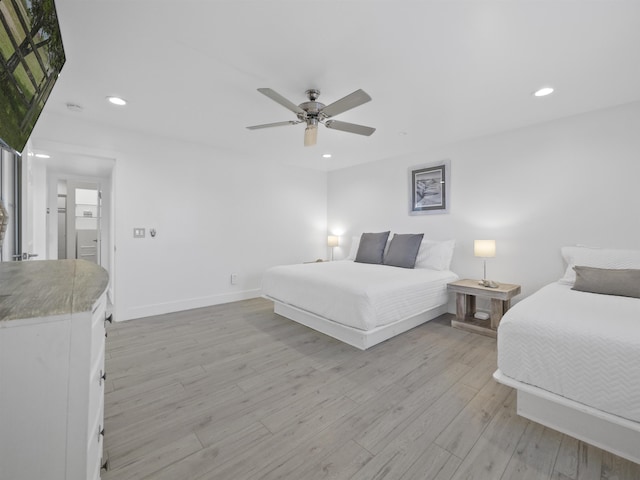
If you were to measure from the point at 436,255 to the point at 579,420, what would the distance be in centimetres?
240

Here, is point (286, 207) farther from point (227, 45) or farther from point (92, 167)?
point (227, 45)

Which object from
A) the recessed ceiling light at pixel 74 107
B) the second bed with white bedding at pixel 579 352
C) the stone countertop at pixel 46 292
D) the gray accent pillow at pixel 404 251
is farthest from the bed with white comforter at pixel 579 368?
the recessed ceiling light at pixel 74 107

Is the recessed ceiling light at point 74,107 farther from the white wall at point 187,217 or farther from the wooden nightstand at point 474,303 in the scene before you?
the wooden nightstand at point 474,303

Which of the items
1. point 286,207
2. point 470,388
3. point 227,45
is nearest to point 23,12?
point 227,45

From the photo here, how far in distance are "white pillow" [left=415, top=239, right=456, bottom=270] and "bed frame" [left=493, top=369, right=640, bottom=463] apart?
214 cm

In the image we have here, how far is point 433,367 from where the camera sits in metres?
2.35

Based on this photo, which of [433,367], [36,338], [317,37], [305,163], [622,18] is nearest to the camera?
[36,338]

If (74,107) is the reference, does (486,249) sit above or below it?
below

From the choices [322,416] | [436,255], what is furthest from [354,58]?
[436,255]

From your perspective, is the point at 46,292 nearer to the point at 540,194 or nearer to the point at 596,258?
the point at 596,258

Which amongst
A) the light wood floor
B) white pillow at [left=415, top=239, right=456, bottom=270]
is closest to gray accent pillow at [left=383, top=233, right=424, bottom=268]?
white pillow at [left=415, top=239, right=456, bottom=270]

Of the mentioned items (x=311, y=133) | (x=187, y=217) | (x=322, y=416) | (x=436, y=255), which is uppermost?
(x=311, y=133)

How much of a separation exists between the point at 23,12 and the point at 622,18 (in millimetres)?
3011

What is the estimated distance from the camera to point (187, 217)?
398 centimetres
